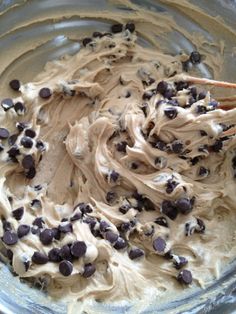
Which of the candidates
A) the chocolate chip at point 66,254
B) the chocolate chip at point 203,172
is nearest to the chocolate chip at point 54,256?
the chocolate chip at point 66,254

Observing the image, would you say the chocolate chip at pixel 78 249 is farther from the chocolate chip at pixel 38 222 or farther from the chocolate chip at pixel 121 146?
the chocolate chip at pixel 121 146

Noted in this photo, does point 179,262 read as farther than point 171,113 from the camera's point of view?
No

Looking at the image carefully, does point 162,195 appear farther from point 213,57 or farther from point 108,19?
point 108,19

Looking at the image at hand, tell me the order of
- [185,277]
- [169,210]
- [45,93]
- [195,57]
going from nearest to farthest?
1. [185,277]
2. [169,210]
3. [45,93]
4. [195,57]

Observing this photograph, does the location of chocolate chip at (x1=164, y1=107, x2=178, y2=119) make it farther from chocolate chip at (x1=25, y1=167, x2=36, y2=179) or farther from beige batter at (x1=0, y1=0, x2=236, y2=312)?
chocolate chip at (x1=25, y1=167, x2=36, y2=179)

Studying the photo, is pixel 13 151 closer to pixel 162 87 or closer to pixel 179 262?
pixel 162 87

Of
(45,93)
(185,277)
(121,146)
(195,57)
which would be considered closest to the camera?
(185,277)

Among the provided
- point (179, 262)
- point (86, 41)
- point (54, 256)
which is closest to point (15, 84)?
point (86, 41)

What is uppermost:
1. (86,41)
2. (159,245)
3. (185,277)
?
(86,41)
